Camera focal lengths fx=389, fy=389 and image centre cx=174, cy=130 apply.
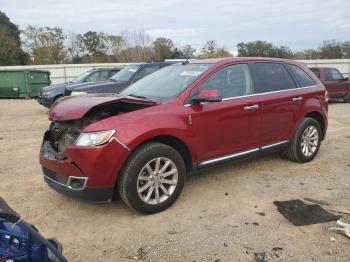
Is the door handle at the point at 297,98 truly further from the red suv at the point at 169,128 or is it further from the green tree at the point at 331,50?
the green tree at the point at 331,50

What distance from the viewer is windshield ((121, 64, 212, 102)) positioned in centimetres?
488

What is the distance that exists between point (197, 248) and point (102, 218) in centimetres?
125

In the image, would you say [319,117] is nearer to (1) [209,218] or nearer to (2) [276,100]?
(2) [276,100]

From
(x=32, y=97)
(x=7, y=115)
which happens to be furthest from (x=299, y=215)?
(x=32, y=97)

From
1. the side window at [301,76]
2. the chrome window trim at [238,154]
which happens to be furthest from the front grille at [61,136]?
the side window at [301,76]

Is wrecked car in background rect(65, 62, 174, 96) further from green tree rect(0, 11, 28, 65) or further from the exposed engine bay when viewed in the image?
green tree rect(0, 11, 28, 65)

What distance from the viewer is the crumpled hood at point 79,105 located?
4.21 metres

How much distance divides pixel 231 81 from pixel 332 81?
40.7 ft

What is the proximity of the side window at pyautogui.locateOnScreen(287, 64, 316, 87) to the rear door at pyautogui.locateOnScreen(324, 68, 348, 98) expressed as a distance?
10.5m

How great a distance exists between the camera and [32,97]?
21750mm

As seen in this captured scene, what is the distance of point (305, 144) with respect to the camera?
248 inches

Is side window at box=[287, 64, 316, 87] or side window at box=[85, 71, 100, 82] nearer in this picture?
side window at box=[287, 64, 316, 87]

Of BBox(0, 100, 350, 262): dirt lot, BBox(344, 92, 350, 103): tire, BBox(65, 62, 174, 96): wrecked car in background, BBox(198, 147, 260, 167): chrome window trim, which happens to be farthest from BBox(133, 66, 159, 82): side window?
BBox(344, 92, 350, 103): tire

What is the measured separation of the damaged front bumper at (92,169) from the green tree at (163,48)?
4037 centimetres
